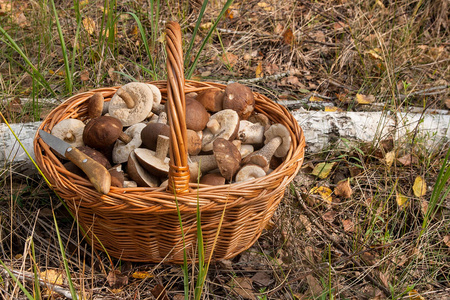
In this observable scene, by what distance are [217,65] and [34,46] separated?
1600 millimetres

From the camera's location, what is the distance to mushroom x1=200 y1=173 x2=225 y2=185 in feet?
5.95

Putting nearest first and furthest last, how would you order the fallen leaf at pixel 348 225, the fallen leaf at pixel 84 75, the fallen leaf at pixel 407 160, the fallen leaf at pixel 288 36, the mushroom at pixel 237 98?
the mushroom at pixel 237 98 < the fallen leaf at pixel 348 225 < the fallen leaf at pixel 407 160 < the fallen leaf at pixel 84 75 < the fallen leaf at pixel 288 36

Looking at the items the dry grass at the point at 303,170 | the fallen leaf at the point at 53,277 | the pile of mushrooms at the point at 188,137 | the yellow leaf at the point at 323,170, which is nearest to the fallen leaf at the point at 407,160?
the dry grass at the point at 303,170

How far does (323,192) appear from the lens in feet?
8.26

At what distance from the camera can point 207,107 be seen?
226 centimetres

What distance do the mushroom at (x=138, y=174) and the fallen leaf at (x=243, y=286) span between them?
62cm

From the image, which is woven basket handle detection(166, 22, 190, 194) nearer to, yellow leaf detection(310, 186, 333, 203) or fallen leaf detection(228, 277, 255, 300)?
fallen leaf detection(228, 277, 255, 300)

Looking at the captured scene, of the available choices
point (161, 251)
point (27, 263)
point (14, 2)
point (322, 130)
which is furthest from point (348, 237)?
point (14, 2)

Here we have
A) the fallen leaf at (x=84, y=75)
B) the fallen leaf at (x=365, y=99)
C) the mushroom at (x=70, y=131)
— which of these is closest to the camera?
the mushroom at (x=70, y=131)

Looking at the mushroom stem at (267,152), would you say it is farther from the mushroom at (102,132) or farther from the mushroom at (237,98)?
the mushroom at (102,132)

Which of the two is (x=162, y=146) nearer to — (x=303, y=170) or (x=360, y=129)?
(x=303, y=170)

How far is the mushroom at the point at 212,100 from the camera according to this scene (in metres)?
2.25

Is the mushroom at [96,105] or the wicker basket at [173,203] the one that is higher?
the mushroom at [96,105]

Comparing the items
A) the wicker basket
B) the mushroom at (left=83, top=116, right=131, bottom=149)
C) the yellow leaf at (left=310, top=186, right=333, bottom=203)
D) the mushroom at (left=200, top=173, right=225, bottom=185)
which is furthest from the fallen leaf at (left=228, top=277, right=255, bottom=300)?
the mushroom at (left=83, top=116, right=131, bottom=149)
